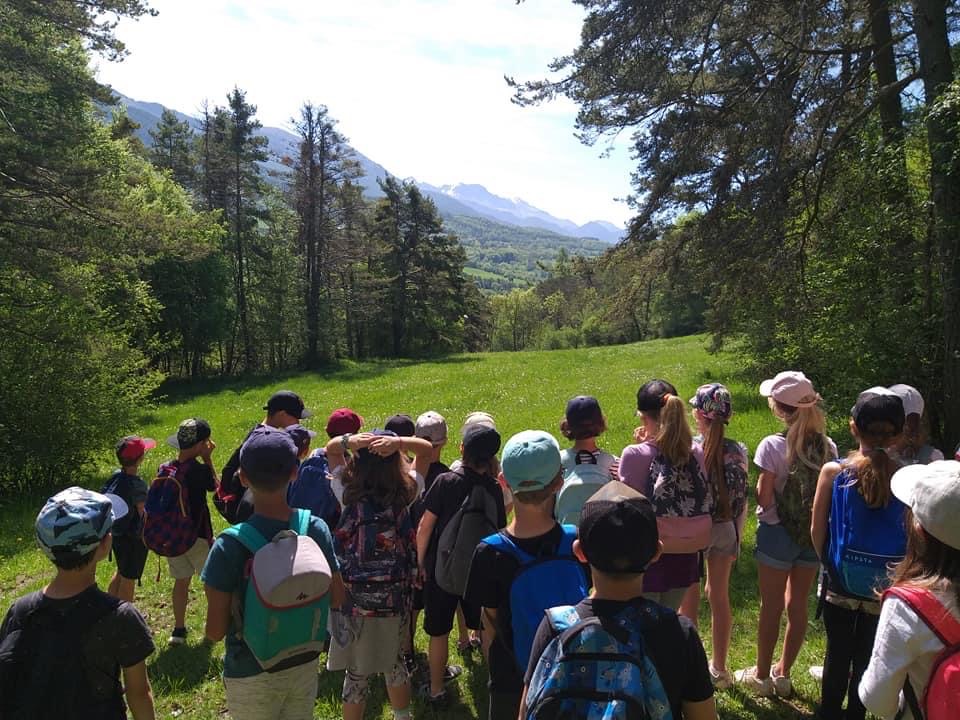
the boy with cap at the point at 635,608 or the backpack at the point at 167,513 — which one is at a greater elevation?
the boy with cap at the point at 635,608

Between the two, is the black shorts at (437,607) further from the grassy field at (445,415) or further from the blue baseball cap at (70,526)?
the blue baseball cap at (70,526)

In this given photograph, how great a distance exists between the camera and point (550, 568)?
254cm

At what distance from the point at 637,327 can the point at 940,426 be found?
51.8 meters

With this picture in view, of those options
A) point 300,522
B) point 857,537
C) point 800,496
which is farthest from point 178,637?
point 857,537

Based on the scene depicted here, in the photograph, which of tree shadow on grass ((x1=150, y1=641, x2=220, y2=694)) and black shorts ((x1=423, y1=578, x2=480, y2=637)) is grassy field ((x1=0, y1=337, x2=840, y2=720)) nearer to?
tree shadow on grass ((x1=150, y1=641, x2=220, y2=694))

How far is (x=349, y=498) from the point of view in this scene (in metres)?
3.66

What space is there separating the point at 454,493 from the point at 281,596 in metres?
1.25

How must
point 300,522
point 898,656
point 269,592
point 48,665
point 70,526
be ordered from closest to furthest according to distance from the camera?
point 898,656
point 48,665
point 70,526
point 269,592
point 300,522

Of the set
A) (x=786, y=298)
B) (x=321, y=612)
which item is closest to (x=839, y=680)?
(x=321, y=612)

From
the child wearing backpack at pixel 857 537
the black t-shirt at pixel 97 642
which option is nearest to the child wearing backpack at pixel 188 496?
the black t-shirt at pixel 97 642

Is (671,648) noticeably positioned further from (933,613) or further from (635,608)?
(933,613)

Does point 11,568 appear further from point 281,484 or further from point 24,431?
point 281,484

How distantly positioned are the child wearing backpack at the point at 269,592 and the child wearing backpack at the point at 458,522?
78 centimetres

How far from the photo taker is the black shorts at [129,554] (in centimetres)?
518
